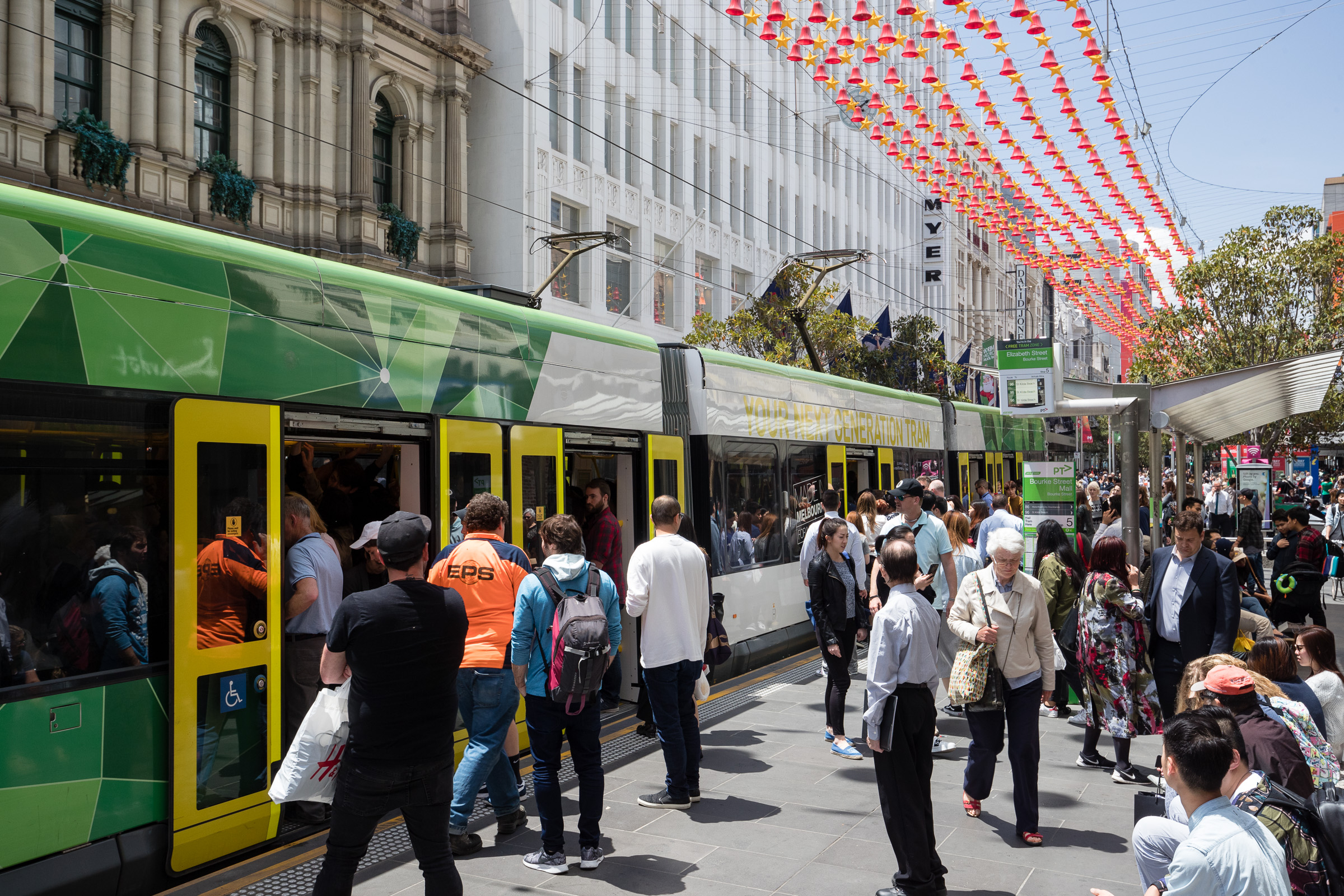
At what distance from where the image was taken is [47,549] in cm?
445

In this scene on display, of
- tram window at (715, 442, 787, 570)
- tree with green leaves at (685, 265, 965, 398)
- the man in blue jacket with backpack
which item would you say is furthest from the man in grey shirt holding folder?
tree with green leaves at (685, 265, 965, 398)

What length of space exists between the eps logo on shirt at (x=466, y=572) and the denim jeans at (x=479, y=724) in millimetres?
462

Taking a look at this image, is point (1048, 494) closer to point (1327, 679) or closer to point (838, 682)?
point (838, 682)

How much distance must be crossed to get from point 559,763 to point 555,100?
2347 cm

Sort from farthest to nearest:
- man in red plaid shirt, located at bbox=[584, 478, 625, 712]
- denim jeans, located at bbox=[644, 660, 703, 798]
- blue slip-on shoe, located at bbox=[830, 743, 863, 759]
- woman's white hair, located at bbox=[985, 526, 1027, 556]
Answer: man in red plaid shirt, located at bbox=[584, 478, 625, 712]
blue slip-on shoe, located at bbox=[830, 743, 863, 759]
denim jeans, located at bbox=[644, 660, 703, 798]
woman's white hair, located at bbox=[985, 526, 1027, 556]

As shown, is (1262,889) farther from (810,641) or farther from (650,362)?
(810,641)

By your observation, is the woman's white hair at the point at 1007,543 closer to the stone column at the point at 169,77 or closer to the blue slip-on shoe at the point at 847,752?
the blue slip-on shoe at the point at 847,752

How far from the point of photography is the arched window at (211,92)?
1869 centimetres

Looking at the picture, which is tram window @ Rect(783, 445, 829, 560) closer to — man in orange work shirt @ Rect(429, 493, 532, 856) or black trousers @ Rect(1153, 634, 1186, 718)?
black trousers @ Rect(1153, 634, 1186, 718)

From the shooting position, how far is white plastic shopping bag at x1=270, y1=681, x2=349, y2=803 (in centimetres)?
443

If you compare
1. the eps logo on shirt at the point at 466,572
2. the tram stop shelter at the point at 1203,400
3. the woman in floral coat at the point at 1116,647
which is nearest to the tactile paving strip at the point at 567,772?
the eps logo on shirt at the point at 466,572

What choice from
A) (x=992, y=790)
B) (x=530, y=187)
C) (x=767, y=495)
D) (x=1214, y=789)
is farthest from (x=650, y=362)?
(x=530, y=187)

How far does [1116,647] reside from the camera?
22.6ft

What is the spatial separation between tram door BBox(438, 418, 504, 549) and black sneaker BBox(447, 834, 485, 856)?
1762 millimetres
